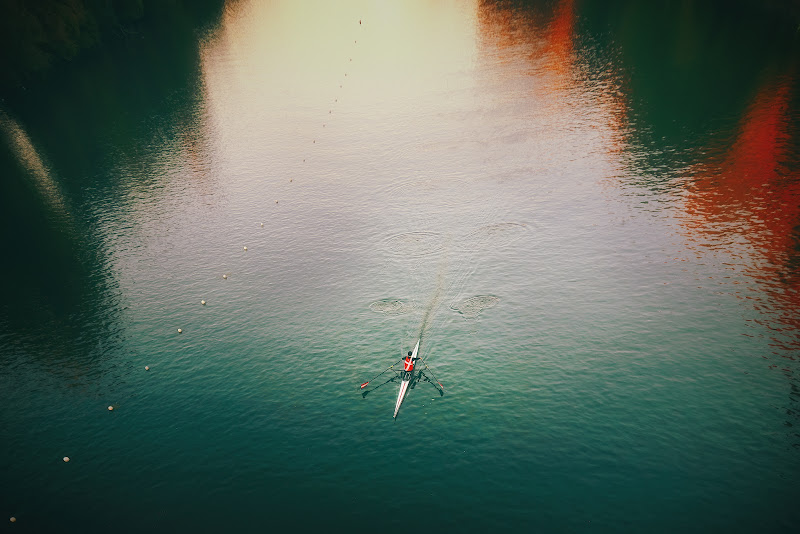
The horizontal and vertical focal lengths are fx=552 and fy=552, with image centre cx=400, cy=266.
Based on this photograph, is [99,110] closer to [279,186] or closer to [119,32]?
[119,32]

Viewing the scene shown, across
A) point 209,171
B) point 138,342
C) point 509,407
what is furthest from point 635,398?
point 209,171

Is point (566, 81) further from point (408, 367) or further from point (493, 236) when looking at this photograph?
point (408, 367)

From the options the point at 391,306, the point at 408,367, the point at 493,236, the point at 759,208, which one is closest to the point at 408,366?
the point at 408,367

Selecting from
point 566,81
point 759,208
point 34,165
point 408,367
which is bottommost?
point 759,208

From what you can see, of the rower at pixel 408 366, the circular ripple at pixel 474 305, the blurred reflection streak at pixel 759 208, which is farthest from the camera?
the circular ripple at pixel 474 305

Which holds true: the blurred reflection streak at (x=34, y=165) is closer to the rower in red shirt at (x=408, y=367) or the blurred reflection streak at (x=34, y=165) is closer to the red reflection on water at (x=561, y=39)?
the rower in red shirt at (x=408, y=367)

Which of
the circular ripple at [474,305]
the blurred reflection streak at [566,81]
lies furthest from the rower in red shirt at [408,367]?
the blurred reflection streak at [566,81]
